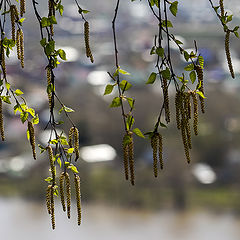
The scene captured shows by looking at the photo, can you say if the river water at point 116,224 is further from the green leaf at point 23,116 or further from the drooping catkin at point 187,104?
the drooping catkin at point 187,104

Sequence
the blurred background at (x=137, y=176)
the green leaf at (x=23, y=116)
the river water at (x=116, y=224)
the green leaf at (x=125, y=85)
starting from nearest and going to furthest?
the green leaf at (x=125, y=85) < the green leaf at (x=23, y=116) < the river water at (x=116, y=224) < the blurred background at (x=137, y=176)

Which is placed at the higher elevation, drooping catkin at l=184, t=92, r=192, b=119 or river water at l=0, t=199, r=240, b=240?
drooping catkin at l=184, t=92, r=192, b=119

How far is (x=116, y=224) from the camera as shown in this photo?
28.7 feet

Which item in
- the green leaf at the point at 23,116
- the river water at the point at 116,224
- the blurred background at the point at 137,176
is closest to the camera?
the green leaf at the point at 23,116

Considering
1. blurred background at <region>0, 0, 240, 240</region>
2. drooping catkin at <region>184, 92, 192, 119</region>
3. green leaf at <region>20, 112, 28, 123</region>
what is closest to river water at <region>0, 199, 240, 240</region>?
blurred background at <region>0, 0, 240, 240</region>

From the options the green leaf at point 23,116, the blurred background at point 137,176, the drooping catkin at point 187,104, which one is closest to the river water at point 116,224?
the blurred background at point 137,176

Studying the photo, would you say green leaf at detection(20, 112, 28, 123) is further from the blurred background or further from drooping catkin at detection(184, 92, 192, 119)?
the blurred background

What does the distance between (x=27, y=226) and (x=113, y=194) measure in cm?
124

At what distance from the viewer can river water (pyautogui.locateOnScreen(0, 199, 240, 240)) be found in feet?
27.0

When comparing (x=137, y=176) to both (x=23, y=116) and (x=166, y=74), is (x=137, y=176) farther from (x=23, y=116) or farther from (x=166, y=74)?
(x=166, y=74)

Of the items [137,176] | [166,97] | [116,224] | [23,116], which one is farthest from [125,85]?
[116,224]

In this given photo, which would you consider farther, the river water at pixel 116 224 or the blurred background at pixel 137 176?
the blurred background at pixel 137 176

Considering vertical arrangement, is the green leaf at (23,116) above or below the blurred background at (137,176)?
above

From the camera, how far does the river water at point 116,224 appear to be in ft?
27.0
